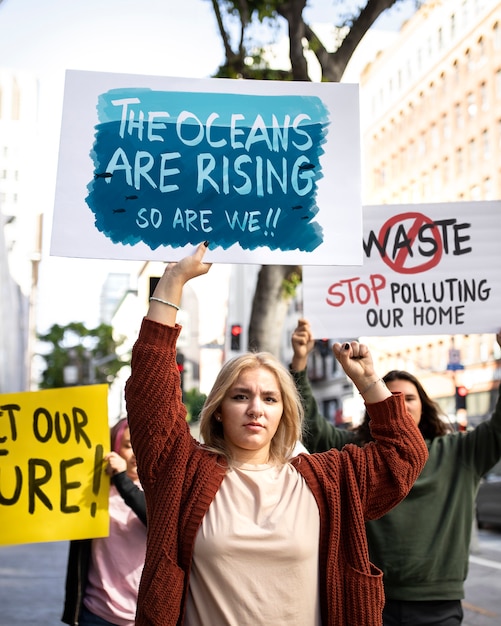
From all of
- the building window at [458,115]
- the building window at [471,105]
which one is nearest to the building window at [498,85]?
the building window at [471,105]

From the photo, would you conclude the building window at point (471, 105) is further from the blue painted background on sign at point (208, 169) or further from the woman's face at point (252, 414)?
the woman's face at point (252, 414)

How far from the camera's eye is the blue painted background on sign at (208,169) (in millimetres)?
3381

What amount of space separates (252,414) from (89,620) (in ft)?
6.86

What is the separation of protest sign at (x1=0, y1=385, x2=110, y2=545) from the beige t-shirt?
1961mm

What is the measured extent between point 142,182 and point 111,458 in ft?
5.45

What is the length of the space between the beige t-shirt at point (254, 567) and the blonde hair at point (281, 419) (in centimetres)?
24

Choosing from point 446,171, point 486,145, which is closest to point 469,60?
point 446,171

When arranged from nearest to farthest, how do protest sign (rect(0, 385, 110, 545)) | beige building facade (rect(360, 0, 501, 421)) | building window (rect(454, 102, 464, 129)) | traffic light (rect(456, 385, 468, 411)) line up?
1. protest sign (rect(0, 385, 110, 545))
2. traffic light (rect(456, 385, 468, 411))
3. beige building facade (rect(360, 0, 501, 421))
4. building window (rect(454, 102, 464, 129))

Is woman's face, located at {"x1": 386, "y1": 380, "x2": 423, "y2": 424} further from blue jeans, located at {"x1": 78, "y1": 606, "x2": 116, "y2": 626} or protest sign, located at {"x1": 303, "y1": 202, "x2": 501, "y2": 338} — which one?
blue jeans, located at {"x1": 78, "y1": 606, "x2": 116, "y2": 626}

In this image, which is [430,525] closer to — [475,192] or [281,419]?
[281,419]

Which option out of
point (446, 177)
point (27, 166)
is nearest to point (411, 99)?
point (446, 177)

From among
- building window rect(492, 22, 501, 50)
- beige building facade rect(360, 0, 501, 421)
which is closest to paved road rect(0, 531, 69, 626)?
beige building facade rect(360, 0, 501, 421)

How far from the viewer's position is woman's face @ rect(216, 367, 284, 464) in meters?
2.84

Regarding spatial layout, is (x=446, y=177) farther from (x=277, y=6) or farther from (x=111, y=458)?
(x=111, y=458)
